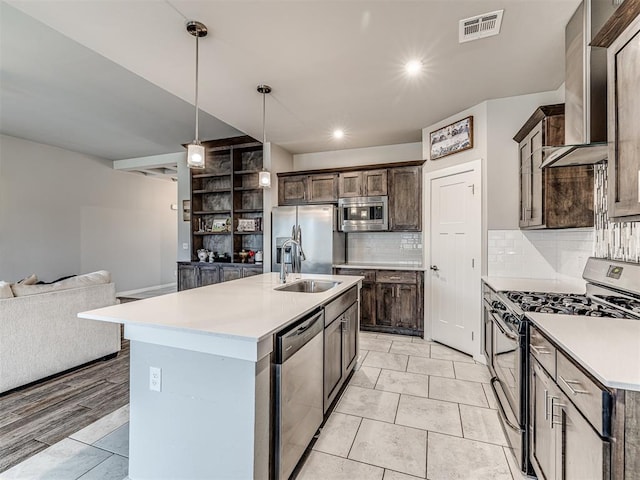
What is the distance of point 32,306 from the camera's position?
270 cm

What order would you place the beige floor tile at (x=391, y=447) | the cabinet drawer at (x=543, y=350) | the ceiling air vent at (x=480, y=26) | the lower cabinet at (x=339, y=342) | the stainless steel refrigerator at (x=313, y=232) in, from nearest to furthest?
the cabinet drawer at (x=543, y=350)
the beige floor tile at (x=391, y=447)
the ceiling air vent at (x=480, y=26)
the lower cabinet at (x=339, y=342)
the stainless steel refrigerator at (x=313, y=232)

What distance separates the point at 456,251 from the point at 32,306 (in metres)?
4.26

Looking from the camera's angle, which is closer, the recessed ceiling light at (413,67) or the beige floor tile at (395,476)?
the beige floor tile at (395,476)

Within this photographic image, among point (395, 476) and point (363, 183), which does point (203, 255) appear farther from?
point (395, 476)

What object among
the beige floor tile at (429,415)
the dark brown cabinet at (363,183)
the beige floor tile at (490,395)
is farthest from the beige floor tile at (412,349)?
the dark brown cabinet at (363,183)

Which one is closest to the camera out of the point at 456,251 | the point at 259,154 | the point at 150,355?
the point at 150,355

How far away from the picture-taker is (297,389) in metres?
1.71

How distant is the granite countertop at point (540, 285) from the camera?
97.7 inches

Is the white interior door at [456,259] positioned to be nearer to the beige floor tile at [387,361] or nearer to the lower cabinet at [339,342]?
the beige floor tile at [387,361]

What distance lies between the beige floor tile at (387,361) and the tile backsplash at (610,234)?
197 centimetres

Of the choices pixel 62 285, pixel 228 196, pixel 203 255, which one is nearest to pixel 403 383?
pixel 62 285

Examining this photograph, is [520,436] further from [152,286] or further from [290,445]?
[152,286]

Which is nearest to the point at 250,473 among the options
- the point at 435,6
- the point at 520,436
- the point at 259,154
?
the point at 520,436

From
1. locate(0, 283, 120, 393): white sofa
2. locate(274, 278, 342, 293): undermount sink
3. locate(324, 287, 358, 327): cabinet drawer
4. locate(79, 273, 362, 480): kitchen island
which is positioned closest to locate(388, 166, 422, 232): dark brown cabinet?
locate(324, 287, 358, 327): cabinet drawer
